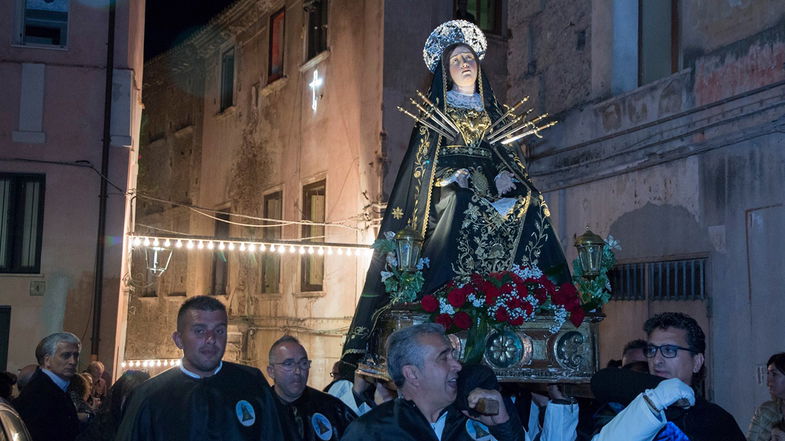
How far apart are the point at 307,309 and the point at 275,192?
2.86 meters

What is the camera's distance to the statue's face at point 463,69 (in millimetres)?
6965

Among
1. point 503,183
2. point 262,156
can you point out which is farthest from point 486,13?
point 503,183

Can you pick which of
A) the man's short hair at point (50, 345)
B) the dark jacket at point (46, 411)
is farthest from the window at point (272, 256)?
the dark jacket at point (46, 411)

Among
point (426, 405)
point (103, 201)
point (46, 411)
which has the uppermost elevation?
point (103, 201)

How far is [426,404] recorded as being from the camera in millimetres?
3564

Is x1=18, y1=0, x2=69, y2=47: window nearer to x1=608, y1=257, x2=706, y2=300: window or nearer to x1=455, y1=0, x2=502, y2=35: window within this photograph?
x1=455, y1=0, x2=502, y2=35: window

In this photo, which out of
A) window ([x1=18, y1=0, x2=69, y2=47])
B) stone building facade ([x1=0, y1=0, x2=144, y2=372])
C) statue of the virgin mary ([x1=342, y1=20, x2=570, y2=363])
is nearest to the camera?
statue of the virgin mary ([x1=342, y1=20, x2=570, y2=363])

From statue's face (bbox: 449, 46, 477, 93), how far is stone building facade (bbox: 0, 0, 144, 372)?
7.79 metres

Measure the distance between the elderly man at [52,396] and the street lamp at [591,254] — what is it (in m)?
3.41

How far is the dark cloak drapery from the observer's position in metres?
6.23

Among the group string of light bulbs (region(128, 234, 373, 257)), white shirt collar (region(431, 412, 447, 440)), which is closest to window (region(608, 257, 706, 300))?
string of light bulbs (region(128, 234, 373, 257))

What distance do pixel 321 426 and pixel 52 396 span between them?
198 cm

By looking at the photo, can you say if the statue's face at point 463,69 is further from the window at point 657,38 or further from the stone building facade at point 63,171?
the stone building facade at point 63,171

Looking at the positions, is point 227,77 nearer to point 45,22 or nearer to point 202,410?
point 45,22
